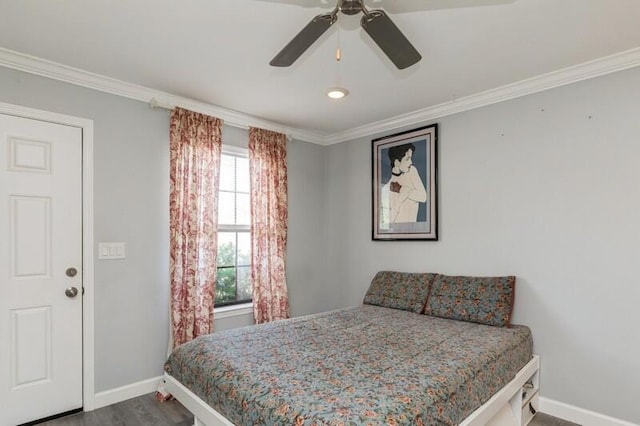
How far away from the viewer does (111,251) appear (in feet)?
9.30

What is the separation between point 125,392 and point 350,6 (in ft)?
10.3

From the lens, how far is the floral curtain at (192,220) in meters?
3.09

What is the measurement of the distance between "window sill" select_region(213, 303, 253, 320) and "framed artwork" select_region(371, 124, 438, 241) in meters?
1.54

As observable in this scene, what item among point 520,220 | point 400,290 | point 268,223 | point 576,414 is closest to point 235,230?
point 268,223

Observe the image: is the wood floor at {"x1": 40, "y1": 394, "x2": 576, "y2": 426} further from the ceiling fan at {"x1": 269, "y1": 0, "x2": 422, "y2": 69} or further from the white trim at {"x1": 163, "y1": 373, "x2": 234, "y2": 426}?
the ceiling fan at {"x1": 269, "y1": 0, "x2": 422, "y2": 69}

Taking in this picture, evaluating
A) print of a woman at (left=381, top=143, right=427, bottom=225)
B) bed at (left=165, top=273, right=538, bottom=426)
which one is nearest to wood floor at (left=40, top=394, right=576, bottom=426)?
bed at (left=165, top=273, right=538, bottom=426)

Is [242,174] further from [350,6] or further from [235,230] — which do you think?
[350,6]

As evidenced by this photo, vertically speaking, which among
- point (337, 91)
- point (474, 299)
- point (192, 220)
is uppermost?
point (337, 91)

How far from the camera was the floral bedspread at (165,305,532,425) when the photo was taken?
4.98ft

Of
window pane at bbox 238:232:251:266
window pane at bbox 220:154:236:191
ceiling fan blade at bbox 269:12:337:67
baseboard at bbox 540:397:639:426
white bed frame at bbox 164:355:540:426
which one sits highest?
ceiling fan blade at bbox 269:12:337:67

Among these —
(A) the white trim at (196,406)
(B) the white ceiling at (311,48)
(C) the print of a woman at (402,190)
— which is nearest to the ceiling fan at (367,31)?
(B) the white ceiling at (311,48)

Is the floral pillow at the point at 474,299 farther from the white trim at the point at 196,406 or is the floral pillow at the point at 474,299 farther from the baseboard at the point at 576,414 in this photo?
the white trim at the point at 196,406

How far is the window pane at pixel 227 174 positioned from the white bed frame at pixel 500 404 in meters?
1.88

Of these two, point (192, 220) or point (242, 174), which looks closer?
point (192, 220)
